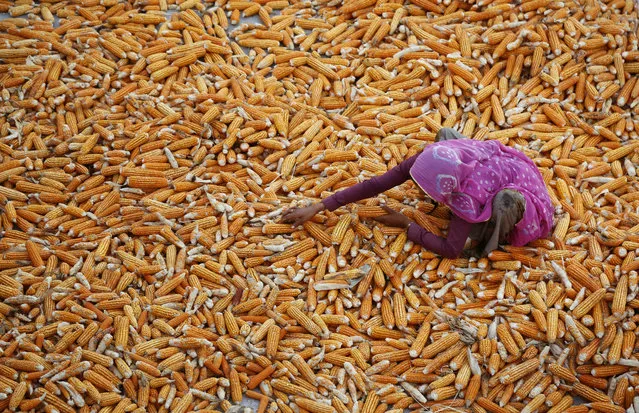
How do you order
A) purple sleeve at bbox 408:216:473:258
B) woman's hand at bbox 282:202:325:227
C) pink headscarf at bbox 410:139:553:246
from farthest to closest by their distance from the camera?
1. woman's hand at bbox 282:202:325:227
2. purple sleeve at bbox 408:216:473:258
3. pink headscarf at bbox 410:139:553:246

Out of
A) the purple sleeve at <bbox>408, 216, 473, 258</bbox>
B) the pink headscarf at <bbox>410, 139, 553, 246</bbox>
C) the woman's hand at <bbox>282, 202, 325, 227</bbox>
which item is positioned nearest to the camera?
the pink headscarf at <bbox>410, 139, 553, 246</bbox>

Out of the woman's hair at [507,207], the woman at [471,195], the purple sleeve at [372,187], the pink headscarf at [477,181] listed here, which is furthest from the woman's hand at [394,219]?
the woman's hair at [507,207]

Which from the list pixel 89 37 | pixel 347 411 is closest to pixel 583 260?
pixel 347 411

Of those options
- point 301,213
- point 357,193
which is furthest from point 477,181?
point 301,213

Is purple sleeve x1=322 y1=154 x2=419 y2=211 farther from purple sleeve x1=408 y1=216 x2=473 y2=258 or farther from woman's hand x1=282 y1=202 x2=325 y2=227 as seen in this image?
purple sleeve x1=408 y1=216 x2=473 y2=258

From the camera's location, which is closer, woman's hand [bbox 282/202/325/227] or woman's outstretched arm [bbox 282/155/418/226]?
woman's outstretched arm [bbox 282/155/418/226]

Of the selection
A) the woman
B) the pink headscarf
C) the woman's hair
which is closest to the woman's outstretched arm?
the woman

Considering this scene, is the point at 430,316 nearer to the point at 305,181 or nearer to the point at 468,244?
the point at 468,244

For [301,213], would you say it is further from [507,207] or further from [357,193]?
[507,207]

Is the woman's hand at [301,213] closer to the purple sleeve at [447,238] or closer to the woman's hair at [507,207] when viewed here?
the purple sleeve at [447,238]
